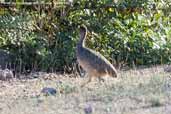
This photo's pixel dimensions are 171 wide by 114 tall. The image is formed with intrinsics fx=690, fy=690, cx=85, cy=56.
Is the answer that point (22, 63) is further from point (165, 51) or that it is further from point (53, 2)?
point (165, 51)

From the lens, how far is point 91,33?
1352 cm

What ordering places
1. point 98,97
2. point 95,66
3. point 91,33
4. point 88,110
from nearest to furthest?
1. point 88,110
2. point 98,97
3. point 95,66
4. point 91,33

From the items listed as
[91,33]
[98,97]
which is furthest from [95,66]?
[91,33]

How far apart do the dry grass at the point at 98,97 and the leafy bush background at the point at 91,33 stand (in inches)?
64.3

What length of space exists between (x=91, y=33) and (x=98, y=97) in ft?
14.6

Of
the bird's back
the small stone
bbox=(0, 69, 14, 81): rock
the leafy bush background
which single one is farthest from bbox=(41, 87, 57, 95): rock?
the leafy bush background

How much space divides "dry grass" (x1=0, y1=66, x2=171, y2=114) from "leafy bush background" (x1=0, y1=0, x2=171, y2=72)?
1633 millimetres

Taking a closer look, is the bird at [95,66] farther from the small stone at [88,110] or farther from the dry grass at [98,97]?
the small stone at [88,110]

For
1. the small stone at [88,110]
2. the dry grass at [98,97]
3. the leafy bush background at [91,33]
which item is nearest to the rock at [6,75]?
the dry grass at [98,97]

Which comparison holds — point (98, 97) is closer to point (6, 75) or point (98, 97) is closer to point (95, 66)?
point (95, 66)

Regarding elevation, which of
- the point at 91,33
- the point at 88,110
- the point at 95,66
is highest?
the point at 91,33

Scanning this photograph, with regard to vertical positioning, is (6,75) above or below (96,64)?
below

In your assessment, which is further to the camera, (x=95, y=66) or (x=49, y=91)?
(x=95, y=66)

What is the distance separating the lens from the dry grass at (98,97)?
842 cm
